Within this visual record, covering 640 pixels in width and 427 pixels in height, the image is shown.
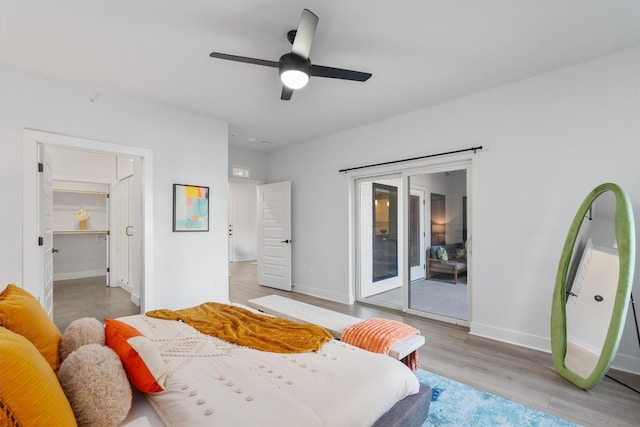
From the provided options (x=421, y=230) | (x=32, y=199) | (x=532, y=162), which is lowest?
(x=421, y=230)

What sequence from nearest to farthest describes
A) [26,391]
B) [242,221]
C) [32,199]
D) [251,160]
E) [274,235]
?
[26,391]
[32,199]
[274,235]
[251,160]
[242,221]

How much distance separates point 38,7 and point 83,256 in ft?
19.9

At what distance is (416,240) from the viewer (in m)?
4.42

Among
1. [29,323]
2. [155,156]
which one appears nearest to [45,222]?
[155,156]

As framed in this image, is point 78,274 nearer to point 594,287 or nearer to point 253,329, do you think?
point 253,329

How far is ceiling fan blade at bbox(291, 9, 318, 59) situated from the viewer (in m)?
1.88

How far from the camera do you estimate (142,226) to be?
3793 millimetres

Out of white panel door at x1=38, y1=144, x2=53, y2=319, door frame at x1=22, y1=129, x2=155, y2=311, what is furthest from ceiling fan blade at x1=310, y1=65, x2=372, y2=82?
white panel door at x1=38, y1=144, x2=53, y2=319

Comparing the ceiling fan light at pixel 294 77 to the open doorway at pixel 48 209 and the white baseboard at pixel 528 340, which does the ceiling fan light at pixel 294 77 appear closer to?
the open doorway at pixel 48 209

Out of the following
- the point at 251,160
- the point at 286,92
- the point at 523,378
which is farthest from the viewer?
the point at 251,160

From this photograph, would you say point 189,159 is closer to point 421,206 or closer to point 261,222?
point 261,222

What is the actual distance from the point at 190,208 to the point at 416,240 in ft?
10.6

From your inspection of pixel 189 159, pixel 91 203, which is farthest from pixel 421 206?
pixel 91 203

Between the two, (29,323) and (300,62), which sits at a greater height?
(300,62)
